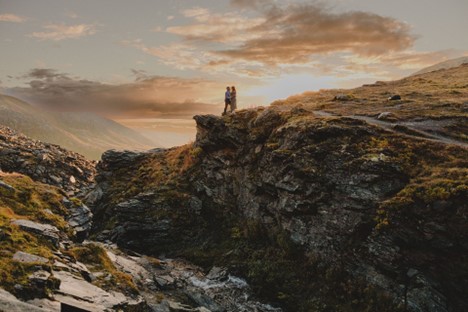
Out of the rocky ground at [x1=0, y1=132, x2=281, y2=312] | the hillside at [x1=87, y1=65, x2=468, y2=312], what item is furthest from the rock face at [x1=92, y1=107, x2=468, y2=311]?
the rocky ground at [x1=0, y1=132, x2=281, y2=312]

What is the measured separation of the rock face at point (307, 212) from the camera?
18312 mm

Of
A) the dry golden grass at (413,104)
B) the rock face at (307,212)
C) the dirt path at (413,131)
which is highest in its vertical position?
the dry golden grass at (413,104)

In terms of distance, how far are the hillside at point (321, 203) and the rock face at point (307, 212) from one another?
0.25 feet

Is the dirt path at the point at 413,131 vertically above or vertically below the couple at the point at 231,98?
below

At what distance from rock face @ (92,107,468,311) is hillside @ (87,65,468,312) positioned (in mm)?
76

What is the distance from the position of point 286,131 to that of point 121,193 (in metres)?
20.7

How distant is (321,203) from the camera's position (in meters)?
23.8

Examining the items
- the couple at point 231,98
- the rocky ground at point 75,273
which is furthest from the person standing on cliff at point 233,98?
the rocky ground at point 75,273

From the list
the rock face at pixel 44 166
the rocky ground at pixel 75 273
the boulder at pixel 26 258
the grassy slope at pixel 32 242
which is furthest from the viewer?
the rock face at pixel 44 166

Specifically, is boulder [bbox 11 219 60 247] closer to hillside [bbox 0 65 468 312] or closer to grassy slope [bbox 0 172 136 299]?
hillside [bbox 0 65 468 312]

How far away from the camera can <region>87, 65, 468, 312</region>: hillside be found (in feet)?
60.5

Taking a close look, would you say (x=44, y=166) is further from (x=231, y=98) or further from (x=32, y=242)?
(x=32, y=242)

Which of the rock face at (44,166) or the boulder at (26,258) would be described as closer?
the boulder at (26,258)

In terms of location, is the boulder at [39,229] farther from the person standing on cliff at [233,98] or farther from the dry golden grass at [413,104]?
the person standing on cliff at [233,98]
